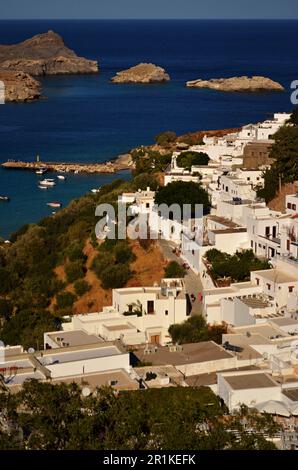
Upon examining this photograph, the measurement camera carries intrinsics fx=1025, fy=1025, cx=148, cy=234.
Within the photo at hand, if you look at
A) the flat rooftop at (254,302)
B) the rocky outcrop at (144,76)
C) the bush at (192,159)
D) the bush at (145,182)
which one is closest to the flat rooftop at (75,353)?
the flat rooftop at (254,302)

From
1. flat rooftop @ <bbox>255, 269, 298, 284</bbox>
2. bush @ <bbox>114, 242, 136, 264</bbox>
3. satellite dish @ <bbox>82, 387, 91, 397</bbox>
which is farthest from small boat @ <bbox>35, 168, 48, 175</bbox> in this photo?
satellite dish @ <bbox>82, 387, 91, 397</bbox>

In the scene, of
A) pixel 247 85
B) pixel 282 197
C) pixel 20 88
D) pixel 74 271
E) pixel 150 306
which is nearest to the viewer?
pixel 150 306

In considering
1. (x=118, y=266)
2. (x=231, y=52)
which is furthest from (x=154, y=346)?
A: (x=231, y=52)

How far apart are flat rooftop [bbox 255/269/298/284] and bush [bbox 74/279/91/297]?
A: 315cm

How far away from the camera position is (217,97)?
52594 mm

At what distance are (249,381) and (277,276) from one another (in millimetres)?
3685

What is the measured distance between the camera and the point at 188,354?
1097cm

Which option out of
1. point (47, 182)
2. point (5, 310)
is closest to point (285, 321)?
point (5, 310)

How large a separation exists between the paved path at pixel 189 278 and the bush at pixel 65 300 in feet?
4.93

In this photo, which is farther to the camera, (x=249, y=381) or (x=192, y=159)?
(x=192, y=159)

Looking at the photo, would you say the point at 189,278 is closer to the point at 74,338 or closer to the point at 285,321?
the point at 285,321

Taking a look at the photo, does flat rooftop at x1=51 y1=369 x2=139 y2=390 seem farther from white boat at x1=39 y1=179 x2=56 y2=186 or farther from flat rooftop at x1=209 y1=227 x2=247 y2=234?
white boat at x1=39 y1=179 x2=56 y2=186
